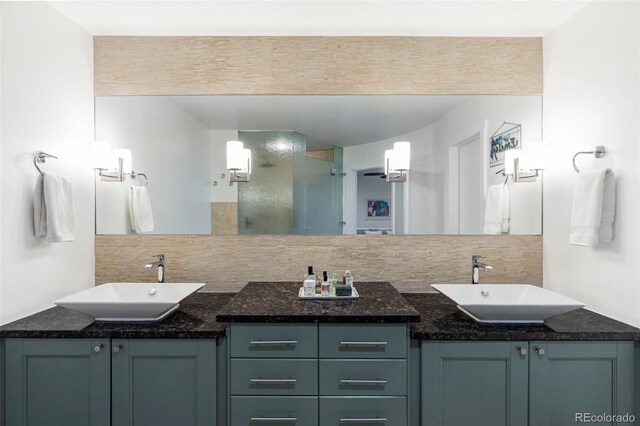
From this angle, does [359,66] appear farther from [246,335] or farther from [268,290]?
[246,335]

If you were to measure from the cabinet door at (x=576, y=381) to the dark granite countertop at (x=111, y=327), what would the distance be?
1.45 meters

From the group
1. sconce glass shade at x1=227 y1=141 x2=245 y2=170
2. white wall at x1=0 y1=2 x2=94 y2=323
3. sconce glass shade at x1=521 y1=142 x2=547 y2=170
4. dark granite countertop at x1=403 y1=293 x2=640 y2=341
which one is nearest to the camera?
dark granite countertop at x1=403 y1=293 x2=640 y2=341

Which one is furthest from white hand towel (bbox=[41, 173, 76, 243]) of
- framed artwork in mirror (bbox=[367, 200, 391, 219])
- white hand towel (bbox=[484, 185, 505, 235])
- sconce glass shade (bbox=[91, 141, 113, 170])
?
white hand towel (bbox=[484, 185, 505, 235])

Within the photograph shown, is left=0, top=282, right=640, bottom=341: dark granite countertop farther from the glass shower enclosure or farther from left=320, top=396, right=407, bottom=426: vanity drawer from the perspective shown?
the glass shower enclosure

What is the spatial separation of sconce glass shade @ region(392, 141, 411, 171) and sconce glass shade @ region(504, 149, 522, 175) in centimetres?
60

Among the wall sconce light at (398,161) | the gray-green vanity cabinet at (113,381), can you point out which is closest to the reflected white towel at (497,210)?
the wall sconce light at (398,161)

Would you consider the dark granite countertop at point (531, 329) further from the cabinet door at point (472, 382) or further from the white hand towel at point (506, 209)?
the white hand towel at point (506, 209)

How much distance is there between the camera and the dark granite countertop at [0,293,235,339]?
1351 millimetres

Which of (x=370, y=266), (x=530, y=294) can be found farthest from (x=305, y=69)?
(x=530, y=294)

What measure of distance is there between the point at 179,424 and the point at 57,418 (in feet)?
1.86

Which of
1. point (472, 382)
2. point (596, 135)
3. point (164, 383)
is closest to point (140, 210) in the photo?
point (164, 383)

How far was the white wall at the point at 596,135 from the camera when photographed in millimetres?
1398

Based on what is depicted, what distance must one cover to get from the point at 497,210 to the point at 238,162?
1706 mm

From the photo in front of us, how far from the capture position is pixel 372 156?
195 centimetres
